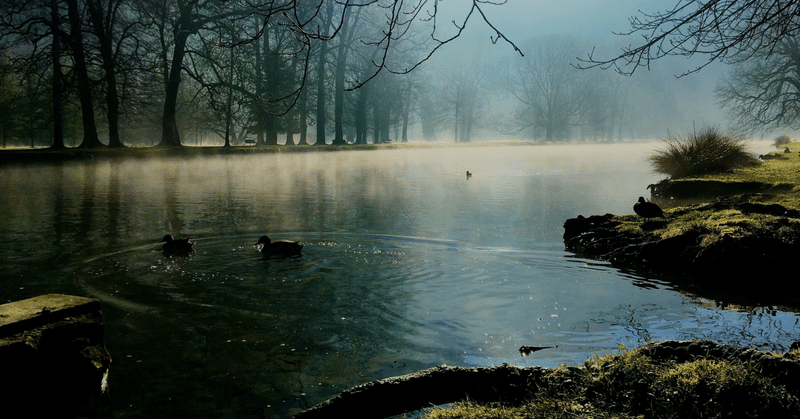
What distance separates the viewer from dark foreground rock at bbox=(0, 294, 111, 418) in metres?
3.81

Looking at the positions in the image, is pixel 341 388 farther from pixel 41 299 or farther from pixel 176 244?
pixel 176 244

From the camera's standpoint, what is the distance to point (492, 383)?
3811 mm

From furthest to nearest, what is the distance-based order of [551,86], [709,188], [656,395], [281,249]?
[551,86] → [709,188] → [281,249] → [656,395]

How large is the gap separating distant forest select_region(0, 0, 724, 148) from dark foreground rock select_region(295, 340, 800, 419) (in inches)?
79.5

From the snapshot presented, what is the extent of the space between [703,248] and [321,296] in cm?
503

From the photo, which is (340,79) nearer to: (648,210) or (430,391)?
(648,210)

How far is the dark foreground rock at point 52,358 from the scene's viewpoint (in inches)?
150

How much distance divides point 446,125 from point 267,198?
85.2m

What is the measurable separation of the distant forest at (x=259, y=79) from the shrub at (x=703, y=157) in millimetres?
9044

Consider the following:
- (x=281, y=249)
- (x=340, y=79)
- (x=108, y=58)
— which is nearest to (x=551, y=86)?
(x=340, y=79)

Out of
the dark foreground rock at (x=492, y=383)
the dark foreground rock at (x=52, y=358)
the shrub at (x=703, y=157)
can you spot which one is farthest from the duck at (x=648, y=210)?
the dark foreground rock at (x=52, y=358)

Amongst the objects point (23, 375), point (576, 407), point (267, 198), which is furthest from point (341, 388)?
point (267, 198)

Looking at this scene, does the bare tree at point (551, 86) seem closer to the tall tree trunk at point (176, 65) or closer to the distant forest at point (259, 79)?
the distant forest at point (259, 79)

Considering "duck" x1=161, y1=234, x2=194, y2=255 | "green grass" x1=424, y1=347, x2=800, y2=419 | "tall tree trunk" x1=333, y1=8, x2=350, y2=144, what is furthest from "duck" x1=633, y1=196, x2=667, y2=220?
"tall tree trunk" x1=333, y1=8, x2=350, y2=144
